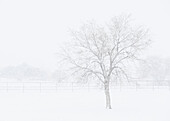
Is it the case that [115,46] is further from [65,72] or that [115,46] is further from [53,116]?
[53,116]

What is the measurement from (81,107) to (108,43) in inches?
221

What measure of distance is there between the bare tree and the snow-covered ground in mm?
2802

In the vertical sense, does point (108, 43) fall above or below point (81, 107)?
above

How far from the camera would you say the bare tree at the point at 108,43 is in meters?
27.0

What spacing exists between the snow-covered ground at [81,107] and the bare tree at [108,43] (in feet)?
9.19

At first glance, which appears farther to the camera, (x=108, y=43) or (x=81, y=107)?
(x=81, y=107)

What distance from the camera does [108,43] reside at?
27047mm

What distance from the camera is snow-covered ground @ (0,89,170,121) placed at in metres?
22.1

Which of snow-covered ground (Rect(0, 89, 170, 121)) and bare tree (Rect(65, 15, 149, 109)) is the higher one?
bare tree (Rect(65, 15, 149, 109))

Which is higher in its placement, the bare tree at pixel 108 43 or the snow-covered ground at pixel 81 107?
the bare tree at pixel 108 43

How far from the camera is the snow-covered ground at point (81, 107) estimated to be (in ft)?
72.6

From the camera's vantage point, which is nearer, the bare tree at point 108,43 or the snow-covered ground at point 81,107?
the snow-covered ground at point 81,107

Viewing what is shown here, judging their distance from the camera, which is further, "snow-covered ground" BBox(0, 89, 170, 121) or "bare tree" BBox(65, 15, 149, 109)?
"bare tree" BBox(65, 15, 149, 109)

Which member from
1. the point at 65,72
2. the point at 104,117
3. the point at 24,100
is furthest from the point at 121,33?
the point at 24,100
